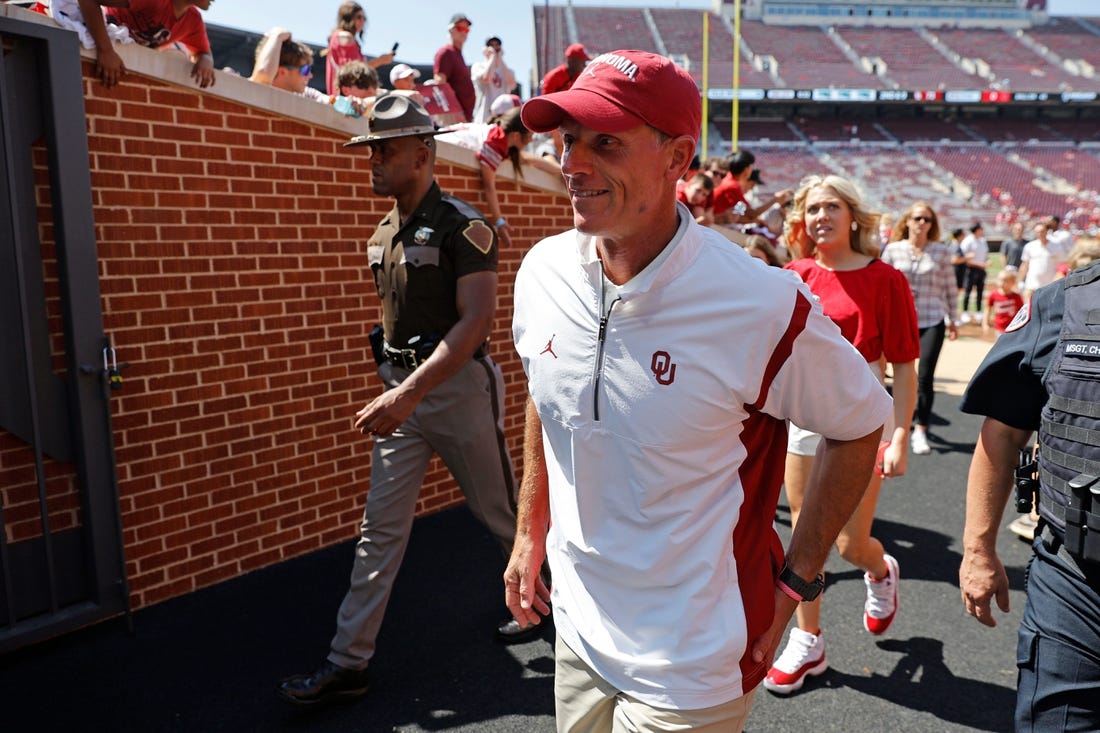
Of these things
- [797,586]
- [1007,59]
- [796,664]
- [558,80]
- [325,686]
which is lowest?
[796,664]

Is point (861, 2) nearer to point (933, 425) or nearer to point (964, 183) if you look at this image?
point (964, 183)

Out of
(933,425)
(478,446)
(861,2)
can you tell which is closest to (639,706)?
(478,446)

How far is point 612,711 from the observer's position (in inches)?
72.6

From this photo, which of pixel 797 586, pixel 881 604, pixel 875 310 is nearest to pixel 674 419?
pixel 797 586

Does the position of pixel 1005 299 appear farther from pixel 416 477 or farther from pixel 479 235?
pixel 416 477

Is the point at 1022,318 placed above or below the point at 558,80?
below

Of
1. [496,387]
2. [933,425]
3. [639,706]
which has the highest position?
[496,387]

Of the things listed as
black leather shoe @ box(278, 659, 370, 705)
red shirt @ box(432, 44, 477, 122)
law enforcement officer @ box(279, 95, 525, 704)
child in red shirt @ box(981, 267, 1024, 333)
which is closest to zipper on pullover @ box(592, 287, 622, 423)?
law enforcement officer @ box(279, 95, 525, 704)

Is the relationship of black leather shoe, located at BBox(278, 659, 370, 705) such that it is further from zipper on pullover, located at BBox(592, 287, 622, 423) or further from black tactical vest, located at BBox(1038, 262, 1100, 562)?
black tactical vest, located at BBox(1038, 262, 1100, 562)

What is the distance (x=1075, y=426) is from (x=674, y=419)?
3.12ft

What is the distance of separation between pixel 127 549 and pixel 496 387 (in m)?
2.05

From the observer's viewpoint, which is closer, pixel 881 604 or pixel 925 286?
pixel 881 604

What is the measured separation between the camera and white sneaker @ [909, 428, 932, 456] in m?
7.46

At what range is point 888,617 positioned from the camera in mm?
3945
